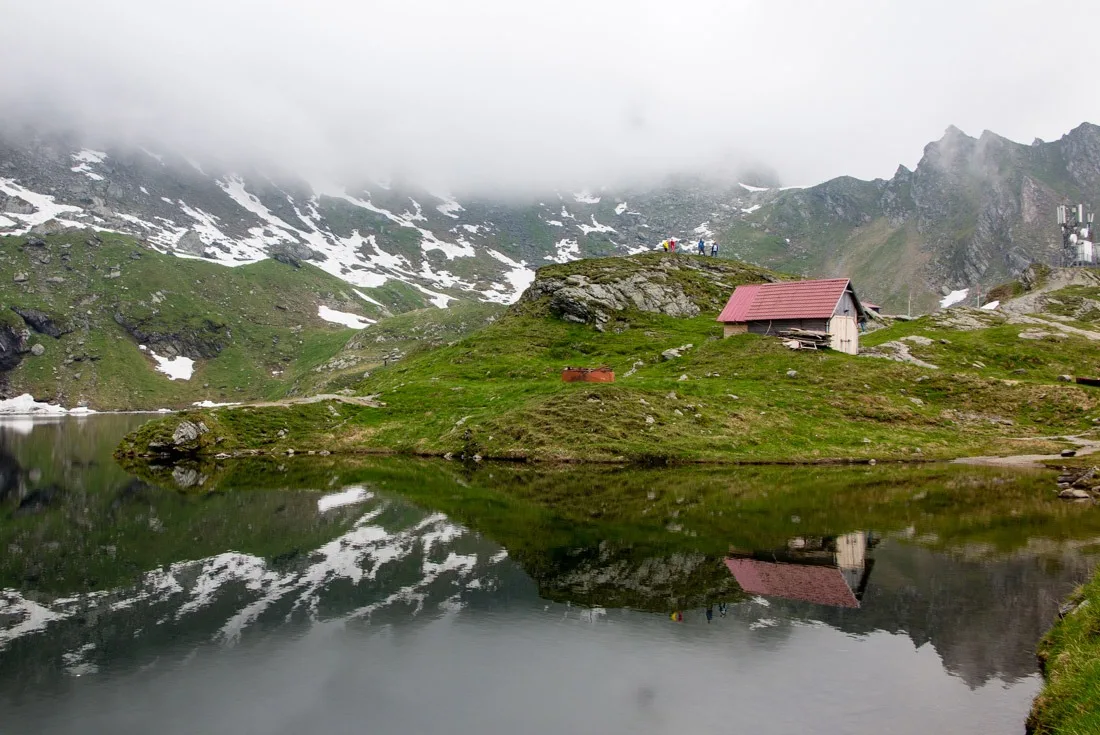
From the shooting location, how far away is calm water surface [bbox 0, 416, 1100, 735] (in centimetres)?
1611

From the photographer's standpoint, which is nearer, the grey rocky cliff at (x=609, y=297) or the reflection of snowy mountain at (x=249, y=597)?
the reflection of snowy mountain at (x=249, y=597)

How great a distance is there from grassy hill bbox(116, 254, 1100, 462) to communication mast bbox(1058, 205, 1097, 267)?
314ft

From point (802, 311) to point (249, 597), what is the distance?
75.1 meters

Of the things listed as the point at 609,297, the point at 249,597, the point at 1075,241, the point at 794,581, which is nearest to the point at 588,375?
the point at 609,297

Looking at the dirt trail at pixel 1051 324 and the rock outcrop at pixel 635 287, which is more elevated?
the rock outcrop at pixel 635 287

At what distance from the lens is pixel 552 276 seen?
116812 millimetres

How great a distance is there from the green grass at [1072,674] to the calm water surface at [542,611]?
66 cm

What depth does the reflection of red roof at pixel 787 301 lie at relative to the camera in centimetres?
8388

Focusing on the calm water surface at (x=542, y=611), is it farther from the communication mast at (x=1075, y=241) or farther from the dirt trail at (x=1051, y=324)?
the communication mast at (x=1075, y=241)

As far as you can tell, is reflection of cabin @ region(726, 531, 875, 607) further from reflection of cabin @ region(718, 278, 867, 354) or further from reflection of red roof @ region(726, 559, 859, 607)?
reflection of cabin @ region(718, 278, 867, 354)

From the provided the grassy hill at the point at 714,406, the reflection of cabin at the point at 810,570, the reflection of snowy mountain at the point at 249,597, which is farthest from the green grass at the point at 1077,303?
the reflection of snowy mountain at the point at 249,597

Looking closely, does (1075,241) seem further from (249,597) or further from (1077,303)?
(249,597)

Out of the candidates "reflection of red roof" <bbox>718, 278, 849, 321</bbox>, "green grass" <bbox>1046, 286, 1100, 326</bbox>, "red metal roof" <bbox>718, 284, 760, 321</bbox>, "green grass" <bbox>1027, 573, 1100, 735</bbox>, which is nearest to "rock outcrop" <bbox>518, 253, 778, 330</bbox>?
"red metal roof" <bbox>718, 284, 760, 321</bbox>

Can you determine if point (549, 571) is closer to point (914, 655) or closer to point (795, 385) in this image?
point (914, 655)
